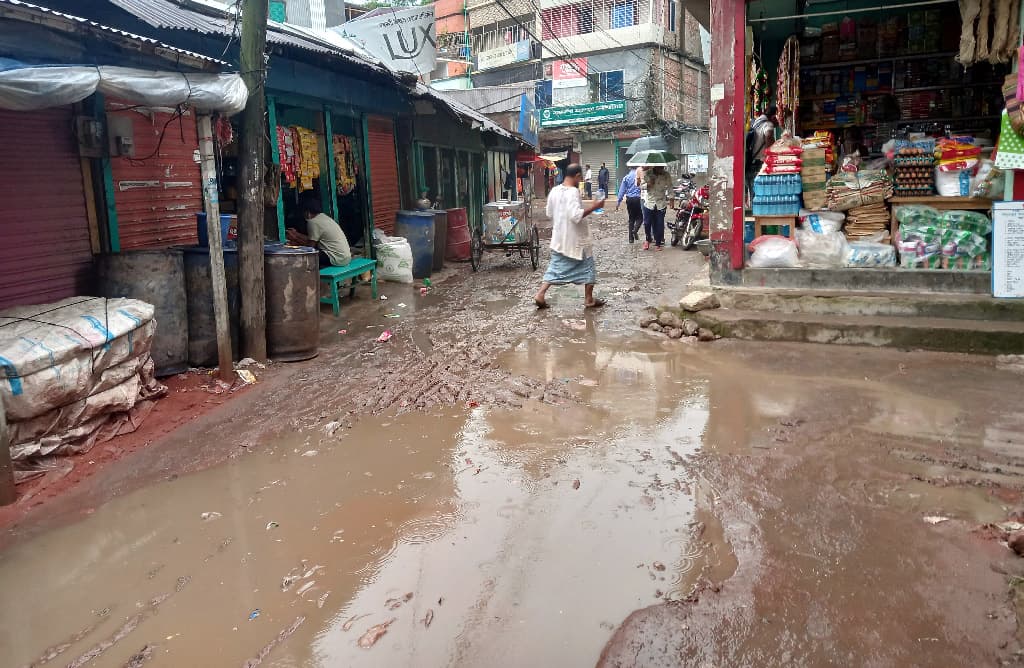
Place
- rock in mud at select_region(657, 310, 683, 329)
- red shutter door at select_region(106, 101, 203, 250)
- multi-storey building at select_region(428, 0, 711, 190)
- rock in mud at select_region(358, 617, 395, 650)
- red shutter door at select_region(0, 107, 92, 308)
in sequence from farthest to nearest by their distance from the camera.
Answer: multi-storey building at select_region(428, 0, 711, 190) → rock in mud at select_region(657, 310, 683, 329) → red shutter door at select_region(106, 101, 203, 250) → red shutter door at select_region(0, 107, 92, 308) → rock in mud at select_region(358, 617, 395, 650)

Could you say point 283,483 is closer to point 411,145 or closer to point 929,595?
point 929,595

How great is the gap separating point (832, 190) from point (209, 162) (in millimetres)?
6470

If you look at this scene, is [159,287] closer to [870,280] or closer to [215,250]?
[215,250]

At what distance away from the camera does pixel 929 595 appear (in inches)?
122

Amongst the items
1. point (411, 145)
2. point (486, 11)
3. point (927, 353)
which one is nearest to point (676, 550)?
point (927, 353)

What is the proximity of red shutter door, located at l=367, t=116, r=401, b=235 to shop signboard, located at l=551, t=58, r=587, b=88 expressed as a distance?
982 inches

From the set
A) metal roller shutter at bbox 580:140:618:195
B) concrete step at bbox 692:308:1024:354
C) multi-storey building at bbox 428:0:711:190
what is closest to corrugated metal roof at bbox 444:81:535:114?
multi-storey building at bbox 428:0:711:190

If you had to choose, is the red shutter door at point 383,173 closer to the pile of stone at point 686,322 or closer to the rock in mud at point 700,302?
the pile of stone at point 686,322

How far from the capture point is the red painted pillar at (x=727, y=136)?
797 cm

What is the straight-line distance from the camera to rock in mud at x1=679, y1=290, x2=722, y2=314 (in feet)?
25.9

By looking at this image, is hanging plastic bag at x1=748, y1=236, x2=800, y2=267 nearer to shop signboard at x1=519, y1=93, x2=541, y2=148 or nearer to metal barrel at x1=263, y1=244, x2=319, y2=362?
metal barrel at x1=263, y1=244, x2=319, y2=362

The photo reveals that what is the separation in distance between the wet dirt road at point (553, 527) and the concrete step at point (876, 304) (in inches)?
30.3

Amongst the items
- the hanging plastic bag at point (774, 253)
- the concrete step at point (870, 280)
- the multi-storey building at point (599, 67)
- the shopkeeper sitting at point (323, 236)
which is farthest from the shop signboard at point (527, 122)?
the concrete step at point (870, 280)

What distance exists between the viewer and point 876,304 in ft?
24.1
